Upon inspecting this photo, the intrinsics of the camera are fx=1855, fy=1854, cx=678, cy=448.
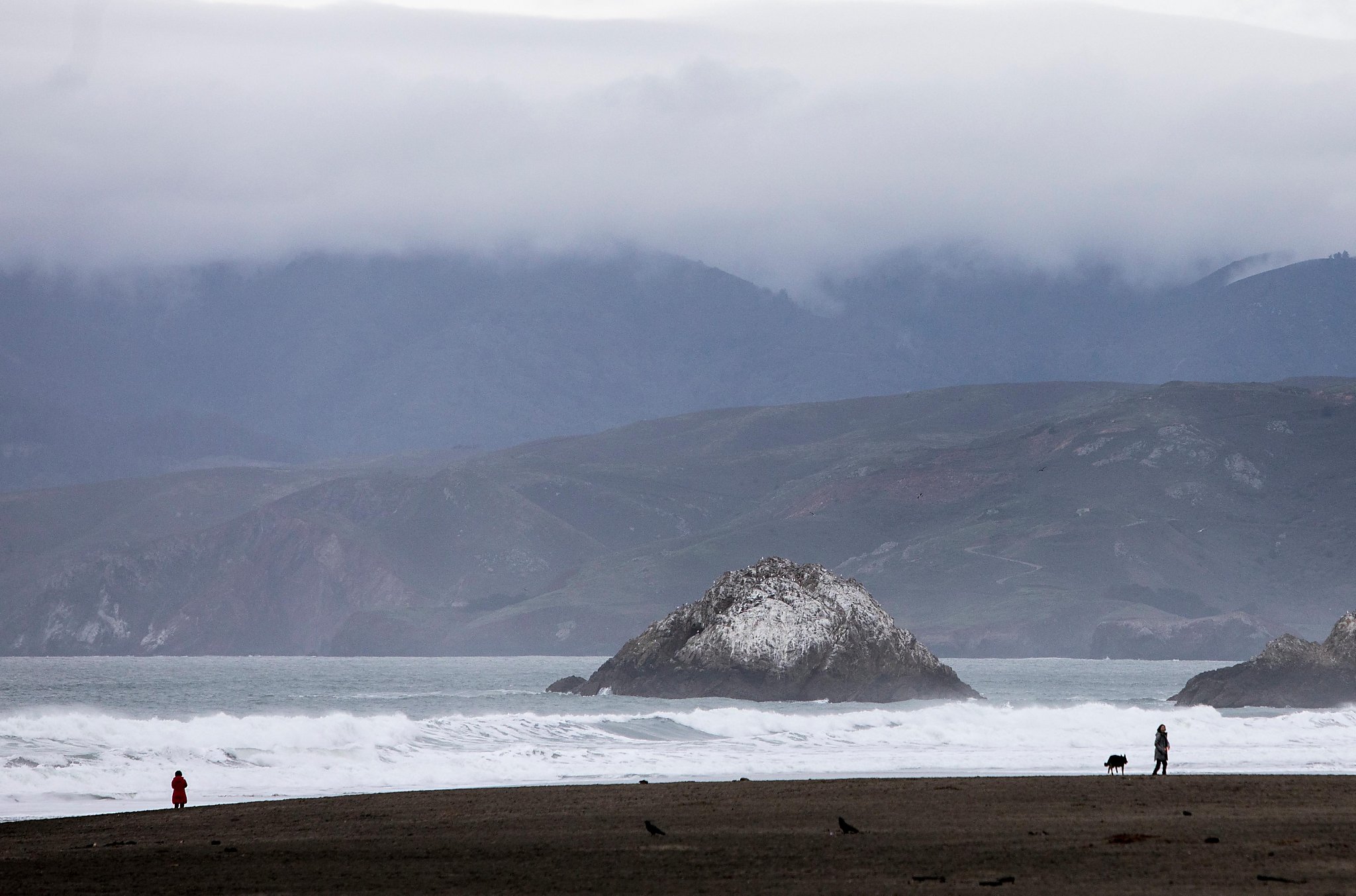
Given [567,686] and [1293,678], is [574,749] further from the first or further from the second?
[1293,678]

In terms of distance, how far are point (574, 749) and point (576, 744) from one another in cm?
219

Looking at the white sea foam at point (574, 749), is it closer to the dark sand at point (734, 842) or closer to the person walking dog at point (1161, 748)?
the person walking dog at point (1161, 748)

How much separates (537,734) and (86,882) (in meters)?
39.3

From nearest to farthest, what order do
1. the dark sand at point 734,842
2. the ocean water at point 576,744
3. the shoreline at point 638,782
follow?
the dark sand at point 734,842, the shoreline at point 638,782, the ocean water at point 576,744

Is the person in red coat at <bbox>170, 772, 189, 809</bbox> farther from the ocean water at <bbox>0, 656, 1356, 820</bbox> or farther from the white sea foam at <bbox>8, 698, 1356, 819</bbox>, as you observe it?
the white sea foam at <bbox>8, 698, 1356, 819</bbox>

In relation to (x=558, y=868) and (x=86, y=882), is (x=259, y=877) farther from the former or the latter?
(x=558, y=868)

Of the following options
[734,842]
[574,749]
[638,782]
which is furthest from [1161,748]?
[574,749]

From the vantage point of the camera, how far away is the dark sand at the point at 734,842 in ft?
103

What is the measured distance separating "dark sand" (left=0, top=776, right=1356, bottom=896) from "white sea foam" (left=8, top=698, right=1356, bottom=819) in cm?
845

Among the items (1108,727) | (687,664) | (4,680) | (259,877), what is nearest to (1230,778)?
(259,877)

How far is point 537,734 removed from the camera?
71500mm

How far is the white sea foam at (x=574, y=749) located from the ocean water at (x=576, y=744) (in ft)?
0.44

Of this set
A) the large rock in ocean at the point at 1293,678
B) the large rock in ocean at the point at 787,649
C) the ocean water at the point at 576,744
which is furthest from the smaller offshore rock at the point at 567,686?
the large rock in ocean at the point at 1293,678

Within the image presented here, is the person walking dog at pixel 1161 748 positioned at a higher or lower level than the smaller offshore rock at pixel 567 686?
lower
